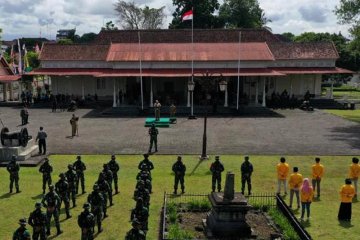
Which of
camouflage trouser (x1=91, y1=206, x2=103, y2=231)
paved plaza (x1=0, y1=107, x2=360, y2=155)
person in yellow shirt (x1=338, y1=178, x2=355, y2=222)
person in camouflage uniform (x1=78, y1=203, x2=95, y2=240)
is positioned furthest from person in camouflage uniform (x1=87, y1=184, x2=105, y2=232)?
paved plaza (x1=0, y1=107, x2=360, y2=155)

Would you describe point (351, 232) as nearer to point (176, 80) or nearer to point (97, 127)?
point (97, 127)

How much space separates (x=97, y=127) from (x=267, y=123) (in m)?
12.4

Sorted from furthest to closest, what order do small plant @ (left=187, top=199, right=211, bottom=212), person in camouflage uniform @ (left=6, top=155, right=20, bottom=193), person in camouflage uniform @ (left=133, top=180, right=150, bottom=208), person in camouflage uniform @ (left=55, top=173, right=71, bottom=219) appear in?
person in camouflage uniform @ (left=6, top=155, right=20, bottom=193) → small plant @ (left=187, top=199, right=211, bottom=212) → person in camouflage uniform @ (left=55, top=173, right=71, bottom=219) → person in camouflage uniform @ (left=133, top=180, right=150, bottom=208)

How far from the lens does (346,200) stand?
45.2 ft

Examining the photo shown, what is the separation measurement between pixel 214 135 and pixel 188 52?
55.4 feet

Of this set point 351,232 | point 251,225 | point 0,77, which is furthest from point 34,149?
point 0,77

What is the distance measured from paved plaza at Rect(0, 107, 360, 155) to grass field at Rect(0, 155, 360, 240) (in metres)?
1.73

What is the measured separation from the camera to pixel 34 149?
22.5 m

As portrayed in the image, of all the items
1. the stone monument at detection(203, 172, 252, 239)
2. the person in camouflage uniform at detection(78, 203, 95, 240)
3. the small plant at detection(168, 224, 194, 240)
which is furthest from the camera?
the stone monument at detection(203, 172, 252, 239)

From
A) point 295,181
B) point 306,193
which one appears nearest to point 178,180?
point 295,181

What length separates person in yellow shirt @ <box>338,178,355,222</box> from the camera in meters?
13.7

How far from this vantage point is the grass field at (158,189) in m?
13.2

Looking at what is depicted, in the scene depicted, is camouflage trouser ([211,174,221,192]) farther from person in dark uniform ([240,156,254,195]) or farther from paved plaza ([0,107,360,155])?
paved plaza ([0,107,360,155])

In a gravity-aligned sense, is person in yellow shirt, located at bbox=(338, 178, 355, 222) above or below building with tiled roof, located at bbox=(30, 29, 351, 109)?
below
